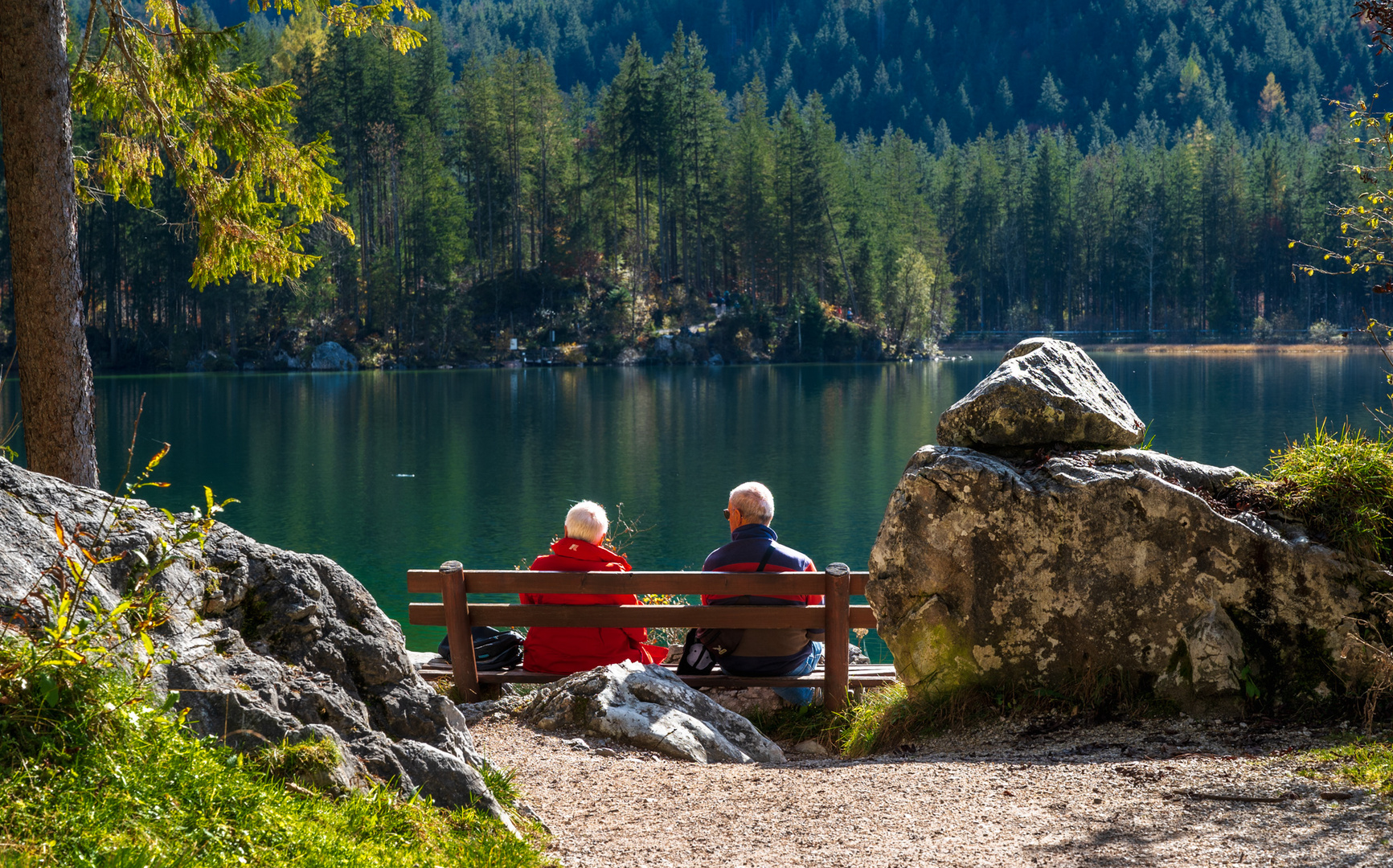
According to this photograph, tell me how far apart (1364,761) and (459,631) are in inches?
182

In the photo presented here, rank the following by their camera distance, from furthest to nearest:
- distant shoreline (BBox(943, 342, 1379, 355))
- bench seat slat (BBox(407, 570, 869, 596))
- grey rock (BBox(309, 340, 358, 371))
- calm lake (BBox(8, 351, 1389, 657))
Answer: distant shoreline (BBox(943, 342, 1379, 355)) < grey rock (BBox(309, 340, 358, 371)) < calm lake (BBox(8, 351, 1389, 657)) < bench seat slat (BBox(407, 570, 869, 596))

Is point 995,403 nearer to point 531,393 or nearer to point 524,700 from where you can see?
point 524,700

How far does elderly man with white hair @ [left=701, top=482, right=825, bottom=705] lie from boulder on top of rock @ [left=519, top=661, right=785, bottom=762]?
0.58 metres

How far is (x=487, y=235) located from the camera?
76562 millimetres

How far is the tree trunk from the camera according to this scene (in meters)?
6.57

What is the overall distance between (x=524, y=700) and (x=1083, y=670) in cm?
300

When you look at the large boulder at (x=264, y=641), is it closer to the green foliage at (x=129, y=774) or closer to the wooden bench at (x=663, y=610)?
the green foliage at (x=129, y=774)

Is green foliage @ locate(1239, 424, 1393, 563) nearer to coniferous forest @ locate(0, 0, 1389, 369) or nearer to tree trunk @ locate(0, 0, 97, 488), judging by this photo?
tree trunk @ locate(0, 0, 97, 488)

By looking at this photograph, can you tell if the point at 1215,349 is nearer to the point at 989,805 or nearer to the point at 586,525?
the point at 586,525

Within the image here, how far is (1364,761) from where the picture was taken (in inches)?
170

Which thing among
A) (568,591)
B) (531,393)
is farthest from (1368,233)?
(531,393)

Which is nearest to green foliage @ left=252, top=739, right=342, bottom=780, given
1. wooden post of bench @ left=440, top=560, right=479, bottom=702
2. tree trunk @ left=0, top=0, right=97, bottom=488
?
wooden post of bench @ left=440, top=560, right=479, bottom=702

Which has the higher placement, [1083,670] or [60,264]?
[60,264]

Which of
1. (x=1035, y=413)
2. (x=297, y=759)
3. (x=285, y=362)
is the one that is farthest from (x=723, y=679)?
(x=285, y=362)
